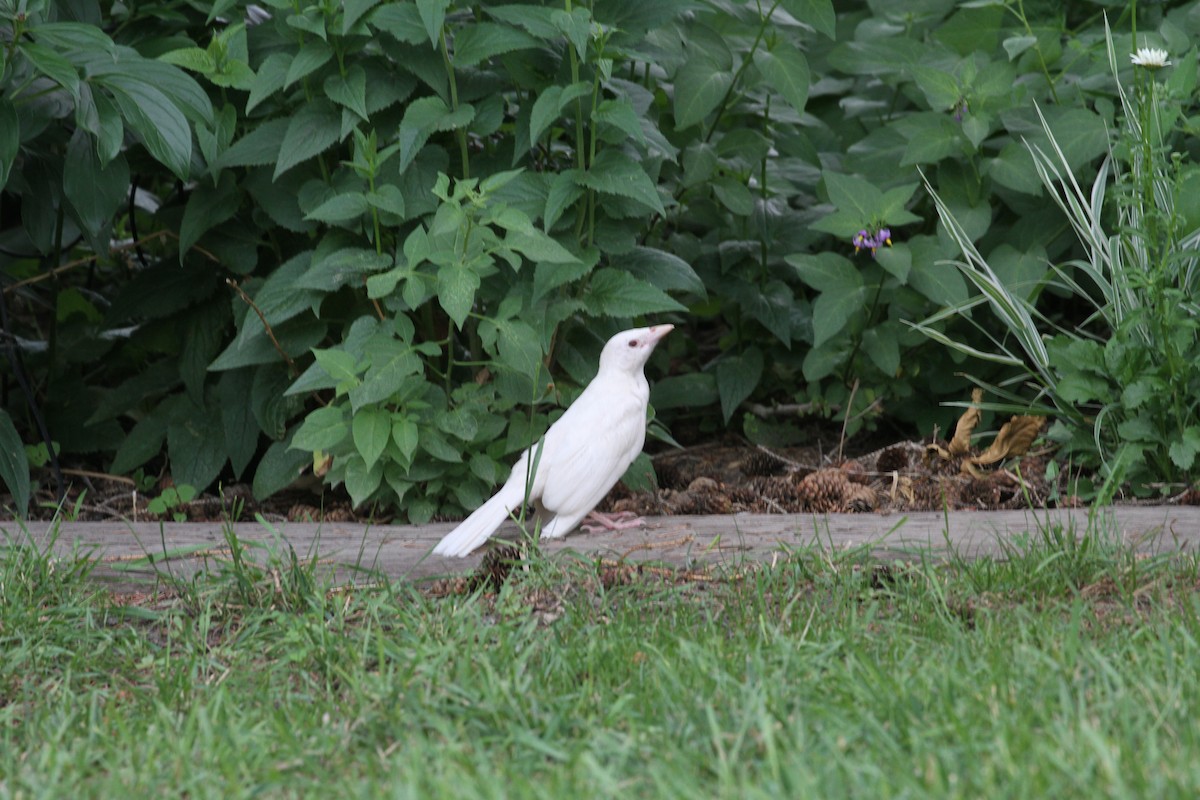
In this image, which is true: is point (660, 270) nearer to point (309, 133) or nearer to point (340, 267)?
point (340, 267)

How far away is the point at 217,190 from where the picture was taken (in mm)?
3666

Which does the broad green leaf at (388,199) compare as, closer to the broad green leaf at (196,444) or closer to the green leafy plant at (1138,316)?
the broad green leaf at (196,444)

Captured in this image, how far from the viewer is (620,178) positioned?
3.36 m

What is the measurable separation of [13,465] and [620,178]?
1.80 m

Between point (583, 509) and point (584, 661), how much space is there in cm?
93

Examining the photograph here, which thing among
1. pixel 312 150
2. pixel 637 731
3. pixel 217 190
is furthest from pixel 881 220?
pixel 637 731

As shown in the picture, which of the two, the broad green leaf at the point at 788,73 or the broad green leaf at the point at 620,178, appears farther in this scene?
the broad green leaf at the point at 788,73

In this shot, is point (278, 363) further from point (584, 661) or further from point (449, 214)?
point (584, 661)

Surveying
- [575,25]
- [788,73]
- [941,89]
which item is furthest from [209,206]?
[941,89]

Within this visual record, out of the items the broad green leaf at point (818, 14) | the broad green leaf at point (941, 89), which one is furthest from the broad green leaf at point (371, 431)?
the broad green leaf at point (941, 89)

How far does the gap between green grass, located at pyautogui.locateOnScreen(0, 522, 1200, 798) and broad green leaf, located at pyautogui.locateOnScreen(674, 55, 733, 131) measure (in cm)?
167

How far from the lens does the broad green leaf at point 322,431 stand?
3.30 m

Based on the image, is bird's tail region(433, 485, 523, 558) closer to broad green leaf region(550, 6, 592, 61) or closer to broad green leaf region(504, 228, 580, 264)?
broad green leaf region(504, 228, 580, 264)

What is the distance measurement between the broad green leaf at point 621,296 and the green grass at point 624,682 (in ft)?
3.03
